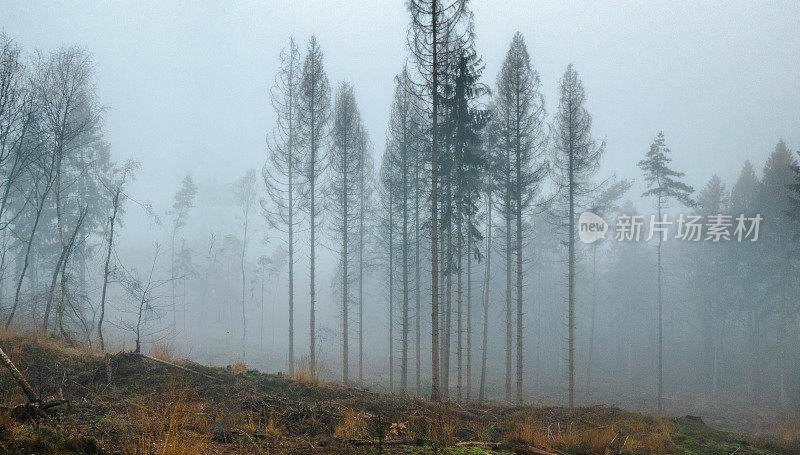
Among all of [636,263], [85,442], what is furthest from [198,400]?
[636,263]

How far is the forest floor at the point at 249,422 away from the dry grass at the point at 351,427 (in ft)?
0.07

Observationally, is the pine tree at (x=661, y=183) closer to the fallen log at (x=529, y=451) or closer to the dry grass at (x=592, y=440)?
the dry grass at (x=592, y=440)

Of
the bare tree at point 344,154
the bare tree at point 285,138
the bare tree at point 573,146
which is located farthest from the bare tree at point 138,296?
the bare tree at point 573,146

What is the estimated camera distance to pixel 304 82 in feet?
57.8

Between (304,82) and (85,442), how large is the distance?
16780 mm

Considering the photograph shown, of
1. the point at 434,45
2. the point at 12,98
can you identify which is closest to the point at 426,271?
the point at 434,45

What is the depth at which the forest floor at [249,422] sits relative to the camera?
4129 millimetres

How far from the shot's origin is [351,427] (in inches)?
233

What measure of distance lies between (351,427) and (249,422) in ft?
5.20

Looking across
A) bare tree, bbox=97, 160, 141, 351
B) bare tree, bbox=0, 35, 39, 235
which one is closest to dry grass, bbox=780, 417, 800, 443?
bare tree, bbox=97, 160, 141, 351

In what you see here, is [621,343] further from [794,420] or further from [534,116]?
[534,116]

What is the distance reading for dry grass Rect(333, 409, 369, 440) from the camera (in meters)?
5.49

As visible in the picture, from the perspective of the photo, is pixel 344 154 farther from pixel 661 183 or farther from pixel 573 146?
pixel 661 183

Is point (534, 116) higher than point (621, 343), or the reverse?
point (534, 116)
